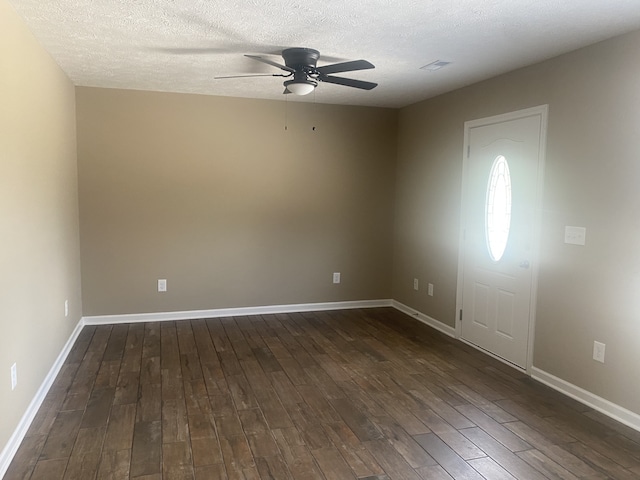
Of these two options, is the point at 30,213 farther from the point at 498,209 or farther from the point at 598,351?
the point at 598,351

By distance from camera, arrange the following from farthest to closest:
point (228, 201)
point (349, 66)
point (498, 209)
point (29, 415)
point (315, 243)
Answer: point (315, 243) → point (228, 201) → point (498, 209) → point (349, 66) → point (29, 415)

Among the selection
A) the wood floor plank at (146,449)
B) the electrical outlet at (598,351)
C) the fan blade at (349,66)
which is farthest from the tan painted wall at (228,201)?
the electrical outlet at (598,351)

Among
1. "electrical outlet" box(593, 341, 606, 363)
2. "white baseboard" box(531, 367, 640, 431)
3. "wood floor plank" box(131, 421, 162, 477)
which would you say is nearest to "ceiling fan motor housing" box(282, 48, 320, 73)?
"wood floor plank" box(131, 421, 162, 477)

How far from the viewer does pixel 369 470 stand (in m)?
2.43

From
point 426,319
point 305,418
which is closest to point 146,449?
point 305,418

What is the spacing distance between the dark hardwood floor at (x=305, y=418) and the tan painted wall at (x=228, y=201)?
895 mm

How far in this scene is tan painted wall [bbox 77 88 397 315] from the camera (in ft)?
16.0

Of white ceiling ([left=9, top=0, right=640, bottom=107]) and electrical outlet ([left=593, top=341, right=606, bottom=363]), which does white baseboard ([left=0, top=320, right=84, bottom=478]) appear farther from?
electrical outlet ([left=593, top=341, right=606, bottom=363])

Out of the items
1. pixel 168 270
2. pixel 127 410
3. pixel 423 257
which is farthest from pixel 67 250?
pixel 423 257

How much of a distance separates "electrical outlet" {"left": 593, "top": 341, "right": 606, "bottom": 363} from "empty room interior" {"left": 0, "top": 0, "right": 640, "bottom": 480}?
13mm

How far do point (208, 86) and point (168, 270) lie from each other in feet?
6.55

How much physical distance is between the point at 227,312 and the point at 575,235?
11.9 ft

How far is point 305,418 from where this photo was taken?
2.99 meters

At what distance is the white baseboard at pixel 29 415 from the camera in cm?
240
